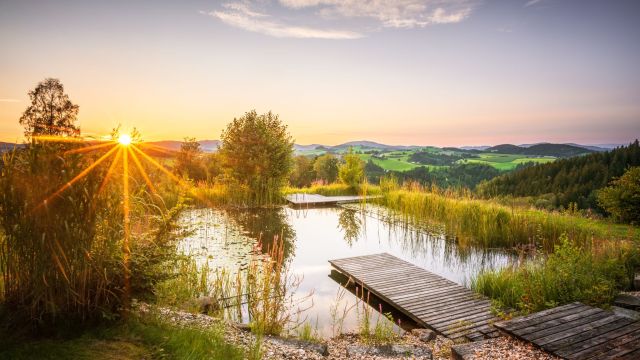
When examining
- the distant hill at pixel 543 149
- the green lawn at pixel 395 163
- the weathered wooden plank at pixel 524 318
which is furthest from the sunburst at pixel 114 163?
the distant hill at pixel 543 149

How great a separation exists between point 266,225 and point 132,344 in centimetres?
741

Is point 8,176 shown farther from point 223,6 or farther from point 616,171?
point 616,171

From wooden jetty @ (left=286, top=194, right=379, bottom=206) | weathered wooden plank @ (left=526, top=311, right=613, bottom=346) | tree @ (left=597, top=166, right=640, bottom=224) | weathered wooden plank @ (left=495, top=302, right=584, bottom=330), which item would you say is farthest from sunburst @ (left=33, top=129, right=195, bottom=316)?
wooden jetty @ (left=286, top=194, right=379, bottom=206)

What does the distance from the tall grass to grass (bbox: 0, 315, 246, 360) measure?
6.69 meters

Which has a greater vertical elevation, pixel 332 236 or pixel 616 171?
pixel 616 171

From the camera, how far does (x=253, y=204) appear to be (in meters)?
12.9

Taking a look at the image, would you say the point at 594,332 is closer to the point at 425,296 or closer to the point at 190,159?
the point at 425,296

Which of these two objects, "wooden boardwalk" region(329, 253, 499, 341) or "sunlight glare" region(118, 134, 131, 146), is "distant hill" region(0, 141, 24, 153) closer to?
"sunlight glare" region(118, 134, 131, 146)

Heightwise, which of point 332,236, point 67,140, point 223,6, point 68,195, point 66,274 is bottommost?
point 332,236

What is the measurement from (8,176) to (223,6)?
6.97 metres

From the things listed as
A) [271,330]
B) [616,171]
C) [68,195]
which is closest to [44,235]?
[68,195]

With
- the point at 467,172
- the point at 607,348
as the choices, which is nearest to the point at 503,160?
the point at 467,172

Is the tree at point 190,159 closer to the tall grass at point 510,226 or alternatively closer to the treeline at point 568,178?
the tall grass at point 510,226

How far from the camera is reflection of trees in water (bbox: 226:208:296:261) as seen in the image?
26.0ft
